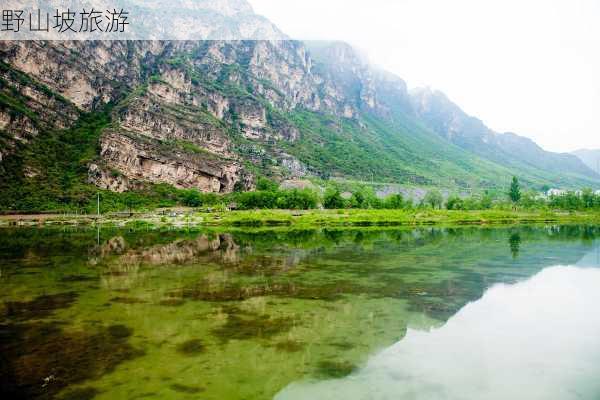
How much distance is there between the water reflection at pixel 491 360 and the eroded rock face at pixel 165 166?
447ft

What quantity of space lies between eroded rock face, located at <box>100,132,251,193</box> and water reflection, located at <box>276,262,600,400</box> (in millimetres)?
136381

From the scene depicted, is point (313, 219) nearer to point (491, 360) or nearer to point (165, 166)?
point (491, 360)

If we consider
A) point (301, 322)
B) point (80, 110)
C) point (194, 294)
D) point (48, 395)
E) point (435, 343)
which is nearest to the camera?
point (48, 395)

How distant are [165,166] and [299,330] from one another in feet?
486

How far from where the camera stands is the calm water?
11000mm

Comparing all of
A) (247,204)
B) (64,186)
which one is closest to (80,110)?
(64,186)

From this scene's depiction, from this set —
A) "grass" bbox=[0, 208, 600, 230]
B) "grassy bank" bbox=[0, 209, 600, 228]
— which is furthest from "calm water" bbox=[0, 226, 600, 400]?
"grassy bank" bbox=[0, 209, 600, 228]

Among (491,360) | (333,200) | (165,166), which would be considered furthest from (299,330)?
(165,166)

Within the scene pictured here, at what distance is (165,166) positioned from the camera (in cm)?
15450

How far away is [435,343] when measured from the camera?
14.5m

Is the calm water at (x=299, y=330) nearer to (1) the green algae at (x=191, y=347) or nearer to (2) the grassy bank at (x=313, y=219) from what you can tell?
(1) the green algae at (x=191, y=347)

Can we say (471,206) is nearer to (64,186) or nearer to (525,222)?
(525,222)

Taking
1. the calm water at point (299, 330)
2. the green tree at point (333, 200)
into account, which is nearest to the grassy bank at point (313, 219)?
the green tree at point (333, 200)

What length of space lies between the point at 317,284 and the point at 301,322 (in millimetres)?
7898
